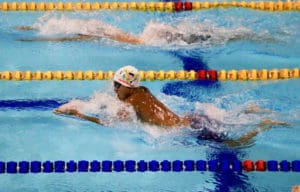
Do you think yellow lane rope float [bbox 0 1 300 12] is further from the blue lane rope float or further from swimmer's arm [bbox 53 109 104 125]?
the blue lane rope float

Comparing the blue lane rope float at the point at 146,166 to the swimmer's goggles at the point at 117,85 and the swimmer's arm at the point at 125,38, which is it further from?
the swimmer's arm at the point at 125,38

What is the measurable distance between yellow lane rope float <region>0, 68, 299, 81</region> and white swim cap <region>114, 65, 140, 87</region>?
0.03 metres

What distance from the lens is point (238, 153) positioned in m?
1.80

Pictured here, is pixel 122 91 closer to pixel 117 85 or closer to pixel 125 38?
pixel 117 85

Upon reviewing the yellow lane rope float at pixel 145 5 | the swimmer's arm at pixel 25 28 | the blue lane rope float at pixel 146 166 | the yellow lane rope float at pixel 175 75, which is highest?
the yellow lane rope float at pixel 145 5

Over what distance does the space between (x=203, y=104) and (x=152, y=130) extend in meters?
0.21

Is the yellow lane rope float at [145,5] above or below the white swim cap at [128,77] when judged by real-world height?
above

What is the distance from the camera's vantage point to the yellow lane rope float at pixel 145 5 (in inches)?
81.8

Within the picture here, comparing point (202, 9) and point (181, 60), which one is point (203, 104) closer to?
point (181, 60)

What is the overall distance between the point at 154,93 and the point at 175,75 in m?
0.11

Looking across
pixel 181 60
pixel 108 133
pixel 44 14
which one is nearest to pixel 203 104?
pixel 181 60

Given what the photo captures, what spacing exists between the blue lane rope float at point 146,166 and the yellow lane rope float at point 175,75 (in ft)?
1.07

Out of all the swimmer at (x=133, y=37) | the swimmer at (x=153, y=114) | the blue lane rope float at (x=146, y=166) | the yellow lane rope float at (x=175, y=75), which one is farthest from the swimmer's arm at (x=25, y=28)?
the blue lane rope float at (x=146, y=166)

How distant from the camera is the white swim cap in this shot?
1.89m
